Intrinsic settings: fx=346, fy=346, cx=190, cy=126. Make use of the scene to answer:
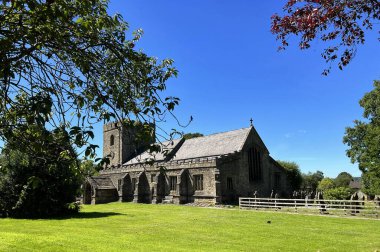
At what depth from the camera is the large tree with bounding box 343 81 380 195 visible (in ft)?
133

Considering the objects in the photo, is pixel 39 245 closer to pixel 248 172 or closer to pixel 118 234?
pixel 118 234

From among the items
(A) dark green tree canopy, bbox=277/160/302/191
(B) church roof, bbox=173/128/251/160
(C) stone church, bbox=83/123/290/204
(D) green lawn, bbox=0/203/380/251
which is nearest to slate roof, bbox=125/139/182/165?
(C) stone church, bbox=83/123/290/204

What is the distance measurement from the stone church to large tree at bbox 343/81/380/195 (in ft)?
32.0

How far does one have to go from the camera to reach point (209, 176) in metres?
37.1

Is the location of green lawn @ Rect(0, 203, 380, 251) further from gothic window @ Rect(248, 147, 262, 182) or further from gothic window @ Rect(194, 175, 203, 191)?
gothic window @ Rect(248, 147, 262, 182)

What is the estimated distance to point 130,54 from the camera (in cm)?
581

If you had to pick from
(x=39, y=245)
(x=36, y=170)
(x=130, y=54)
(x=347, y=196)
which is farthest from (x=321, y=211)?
(x=130, y=54)

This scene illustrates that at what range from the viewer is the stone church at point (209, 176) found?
37344 millimetres

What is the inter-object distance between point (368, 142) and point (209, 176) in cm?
2062

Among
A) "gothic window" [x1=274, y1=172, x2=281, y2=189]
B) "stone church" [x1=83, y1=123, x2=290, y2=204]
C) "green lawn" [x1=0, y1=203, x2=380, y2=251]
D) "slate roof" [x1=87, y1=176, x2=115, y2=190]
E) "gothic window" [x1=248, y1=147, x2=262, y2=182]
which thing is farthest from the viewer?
"slate roof" [x1=87, y1=176, x2=115, y2=190]

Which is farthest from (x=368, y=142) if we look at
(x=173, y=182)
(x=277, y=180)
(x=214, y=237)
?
(x=214, y=237)

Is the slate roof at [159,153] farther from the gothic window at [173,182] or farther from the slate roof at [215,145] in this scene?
the gothic window at [173,182]

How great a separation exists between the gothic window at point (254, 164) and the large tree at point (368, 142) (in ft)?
42.2

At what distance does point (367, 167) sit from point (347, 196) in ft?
57.4
